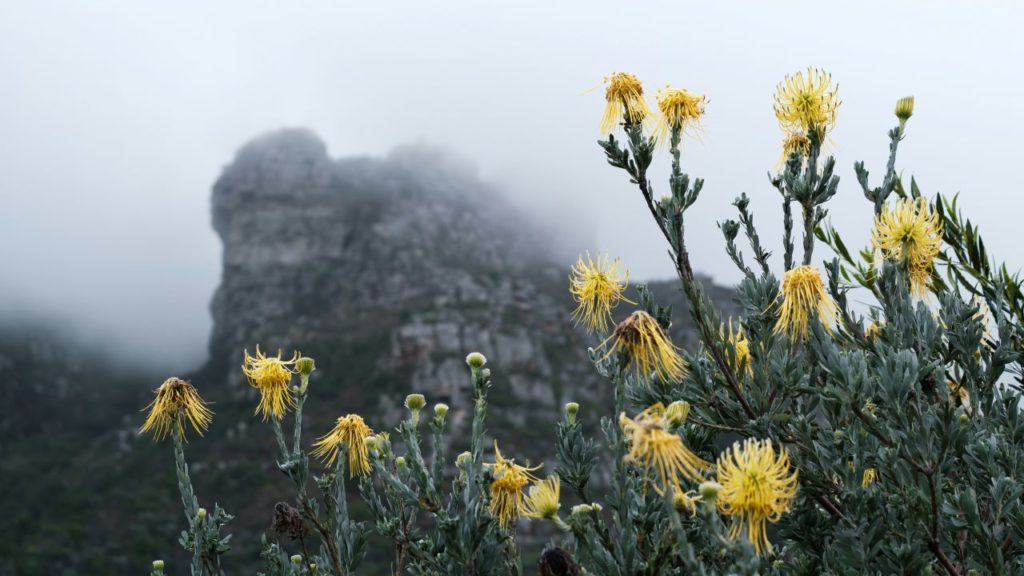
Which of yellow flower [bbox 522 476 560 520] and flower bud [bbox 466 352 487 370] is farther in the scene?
flower bud [bbox 466 352 487 370]

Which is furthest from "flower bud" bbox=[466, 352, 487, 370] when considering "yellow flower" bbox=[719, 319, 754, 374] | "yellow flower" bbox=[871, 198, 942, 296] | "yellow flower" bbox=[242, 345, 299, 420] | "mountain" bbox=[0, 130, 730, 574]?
"mountain" bbox=[0, 130, 730, 574]

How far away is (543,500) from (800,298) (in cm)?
110

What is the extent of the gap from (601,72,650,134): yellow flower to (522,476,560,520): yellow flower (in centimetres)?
148

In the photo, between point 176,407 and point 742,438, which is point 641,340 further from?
point 176,407

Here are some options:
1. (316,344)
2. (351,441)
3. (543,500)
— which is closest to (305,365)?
(351,441)

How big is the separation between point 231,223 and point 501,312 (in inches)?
1894

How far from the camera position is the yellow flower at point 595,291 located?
312 cm

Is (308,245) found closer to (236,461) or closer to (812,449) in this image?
(236,461)

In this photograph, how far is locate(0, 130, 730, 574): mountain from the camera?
6931 centimetres

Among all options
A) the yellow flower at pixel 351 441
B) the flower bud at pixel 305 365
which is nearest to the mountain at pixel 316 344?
the yellow flower at pixel 351 441

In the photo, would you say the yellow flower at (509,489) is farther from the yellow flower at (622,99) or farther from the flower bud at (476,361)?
the yellow flower at (622,99)

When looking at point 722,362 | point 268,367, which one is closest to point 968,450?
point 722,362

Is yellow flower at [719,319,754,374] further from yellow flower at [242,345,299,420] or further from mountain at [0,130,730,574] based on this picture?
mountain at [0,130,730,574]

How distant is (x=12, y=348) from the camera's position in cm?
9662
